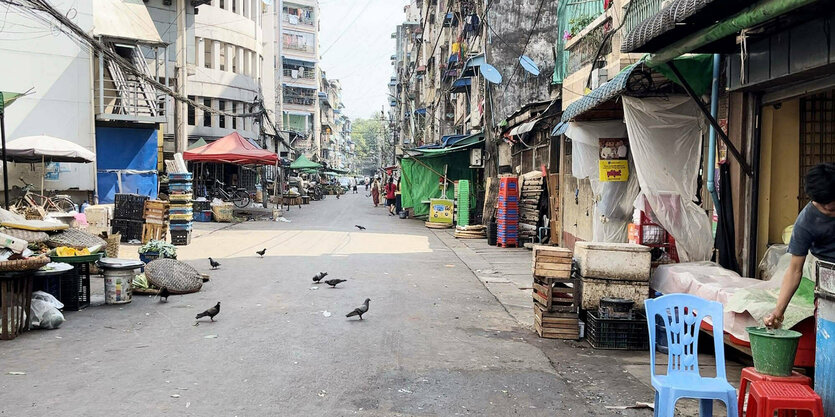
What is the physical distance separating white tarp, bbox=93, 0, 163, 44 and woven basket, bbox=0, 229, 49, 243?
14377 mm

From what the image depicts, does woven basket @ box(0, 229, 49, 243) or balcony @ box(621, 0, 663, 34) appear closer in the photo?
balcony @ box(621, 0, 663, 34)

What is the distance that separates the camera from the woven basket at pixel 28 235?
8.98 m

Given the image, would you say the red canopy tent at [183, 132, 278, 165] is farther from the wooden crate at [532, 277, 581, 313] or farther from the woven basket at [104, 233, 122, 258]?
the wooden crate at [532, 277, 581, 313]

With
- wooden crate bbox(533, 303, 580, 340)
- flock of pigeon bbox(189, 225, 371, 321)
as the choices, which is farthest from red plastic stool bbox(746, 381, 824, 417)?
flock of pigeon bbox(189, 225, 371, 321)

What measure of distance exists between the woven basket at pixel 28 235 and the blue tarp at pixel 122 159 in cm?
1458

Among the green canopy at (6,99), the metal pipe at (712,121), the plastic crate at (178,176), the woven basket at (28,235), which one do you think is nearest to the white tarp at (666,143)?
the metal pipe at (712,121)

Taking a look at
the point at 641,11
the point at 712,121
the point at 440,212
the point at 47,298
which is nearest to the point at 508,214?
the point at 440,212

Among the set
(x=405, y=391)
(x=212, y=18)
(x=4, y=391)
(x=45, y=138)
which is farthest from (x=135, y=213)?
(x=212, y=18)

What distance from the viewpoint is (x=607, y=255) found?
7.38m

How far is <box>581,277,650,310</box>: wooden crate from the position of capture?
24.1ft

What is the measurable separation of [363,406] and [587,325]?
136 inches

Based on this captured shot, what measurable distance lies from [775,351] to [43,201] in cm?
1791

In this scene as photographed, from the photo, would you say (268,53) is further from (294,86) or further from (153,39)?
(153,39)

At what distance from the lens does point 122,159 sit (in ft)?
76.7
